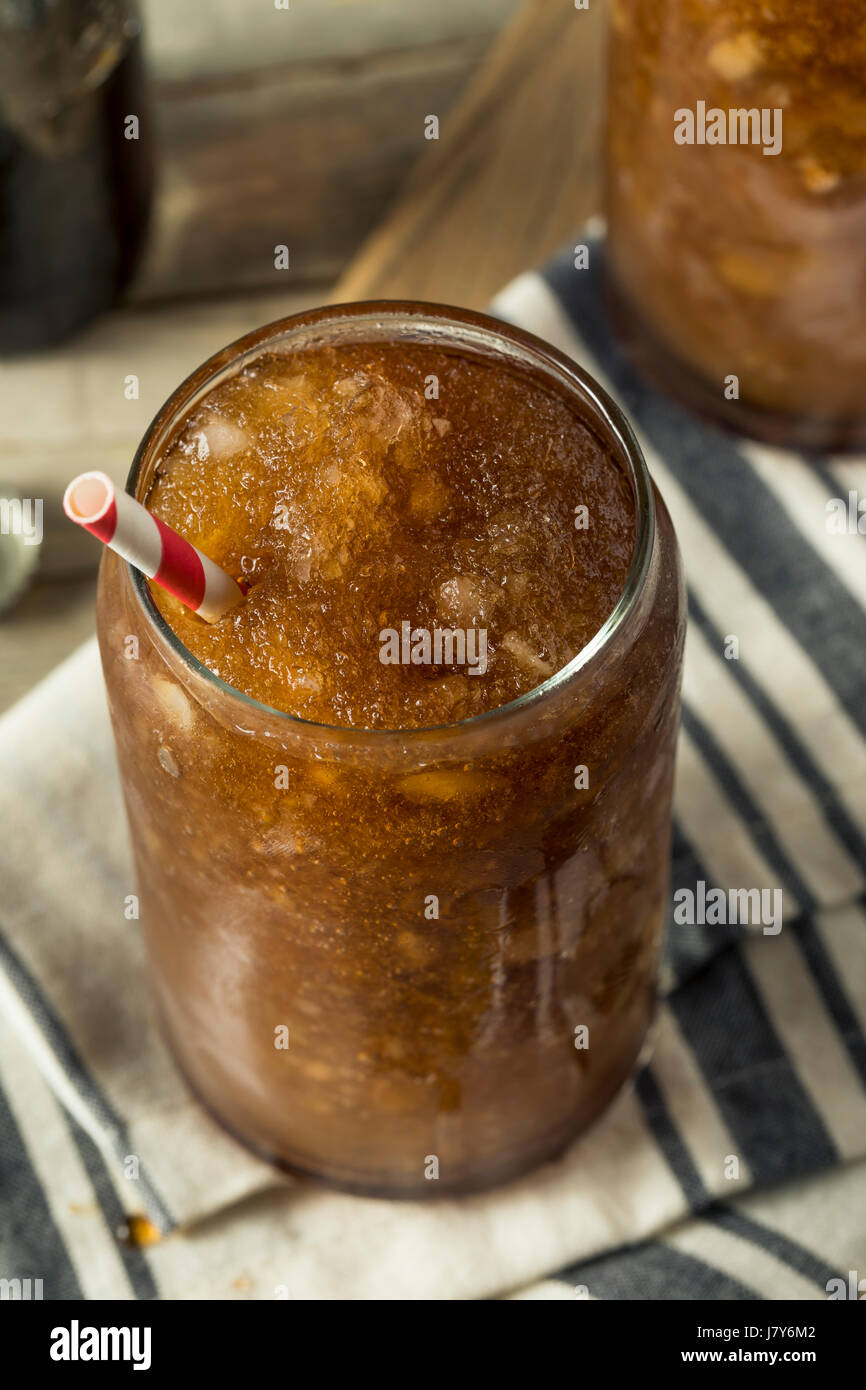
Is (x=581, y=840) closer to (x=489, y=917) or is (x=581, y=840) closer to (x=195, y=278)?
(x=489, y=917)

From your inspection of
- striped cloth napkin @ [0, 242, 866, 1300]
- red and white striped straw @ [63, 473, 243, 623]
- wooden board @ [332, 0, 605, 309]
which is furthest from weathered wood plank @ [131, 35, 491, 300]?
red and white striped straw @ [63, 473, 243, 623]

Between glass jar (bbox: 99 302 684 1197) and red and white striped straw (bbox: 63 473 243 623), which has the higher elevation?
red and white striped straw (bbox: 63 473 243 623)

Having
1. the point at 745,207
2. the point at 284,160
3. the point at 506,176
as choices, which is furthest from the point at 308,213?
the point at 745,207

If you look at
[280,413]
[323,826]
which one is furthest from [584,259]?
[323,826]

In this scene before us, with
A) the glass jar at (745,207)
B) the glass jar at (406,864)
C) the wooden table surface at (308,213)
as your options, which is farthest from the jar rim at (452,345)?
the wooden table surface at (308,213)

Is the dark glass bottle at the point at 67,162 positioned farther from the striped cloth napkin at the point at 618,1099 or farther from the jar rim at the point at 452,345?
the jar rim at the point at 452,345

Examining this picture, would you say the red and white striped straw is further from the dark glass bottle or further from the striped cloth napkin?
the dark glass bottle

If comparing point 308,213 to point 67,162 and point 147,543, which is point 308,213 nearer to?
point 67,162
